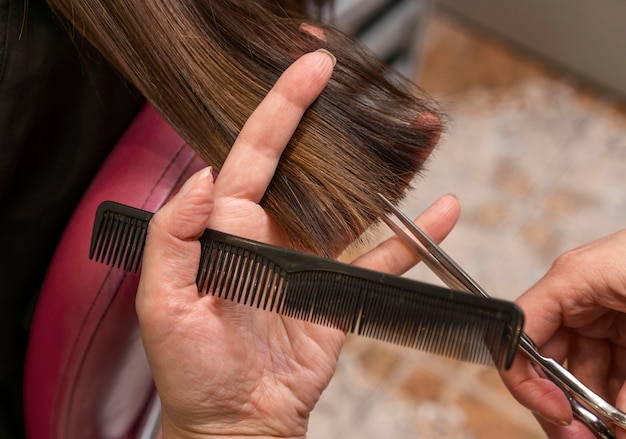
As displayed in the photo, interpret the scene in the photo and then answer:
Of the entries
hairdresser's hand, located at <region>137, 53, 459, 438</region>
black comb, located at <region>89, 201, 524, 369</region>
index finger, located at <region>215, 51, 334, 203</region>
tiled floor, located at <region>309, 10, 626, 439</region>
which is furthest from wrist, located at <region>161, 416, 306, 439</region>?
tiled floor, located at <region>309, 10, 626, 439</region>

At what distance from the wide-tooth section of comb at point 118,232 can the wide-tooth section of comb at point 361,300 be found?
0.22ft

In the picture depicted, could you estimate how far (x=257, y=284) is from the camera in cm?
64

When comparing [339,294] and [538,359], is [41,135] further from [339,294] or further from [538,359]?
[538,359]

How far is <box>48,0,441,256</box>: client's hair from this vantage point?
0.67m

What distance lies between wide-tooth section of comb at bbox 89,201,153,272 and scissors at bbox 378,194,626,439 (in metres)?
0.24

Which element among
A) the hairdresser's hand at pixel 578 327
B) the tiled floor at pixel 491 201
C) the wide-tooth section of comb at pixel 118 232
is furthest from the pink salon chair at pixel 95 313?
the tiled floor at pixel 491 201

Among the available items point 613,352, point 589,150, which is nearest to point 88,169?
point 613,352

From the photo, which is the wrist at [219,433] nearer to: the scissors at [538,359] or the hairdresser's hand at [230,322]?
the hairdresser's hand at [230,322]

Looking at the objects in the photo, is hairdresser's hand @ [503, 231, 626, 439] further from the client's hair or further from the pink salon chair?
the pink salon chair

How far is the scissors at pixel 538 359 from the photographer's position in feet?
2.25

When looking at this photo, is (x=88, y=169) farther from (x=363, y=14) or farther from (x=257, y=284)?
(x=363, y=14)

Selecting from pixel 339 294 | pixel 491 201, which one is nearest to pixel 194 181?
pixel 339 294

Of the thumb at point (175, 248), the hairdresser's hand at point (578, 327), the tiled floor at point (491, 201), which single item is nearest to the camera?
the thumb at point (175, 248)

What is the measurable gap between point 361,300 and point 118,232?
0.80 ft
